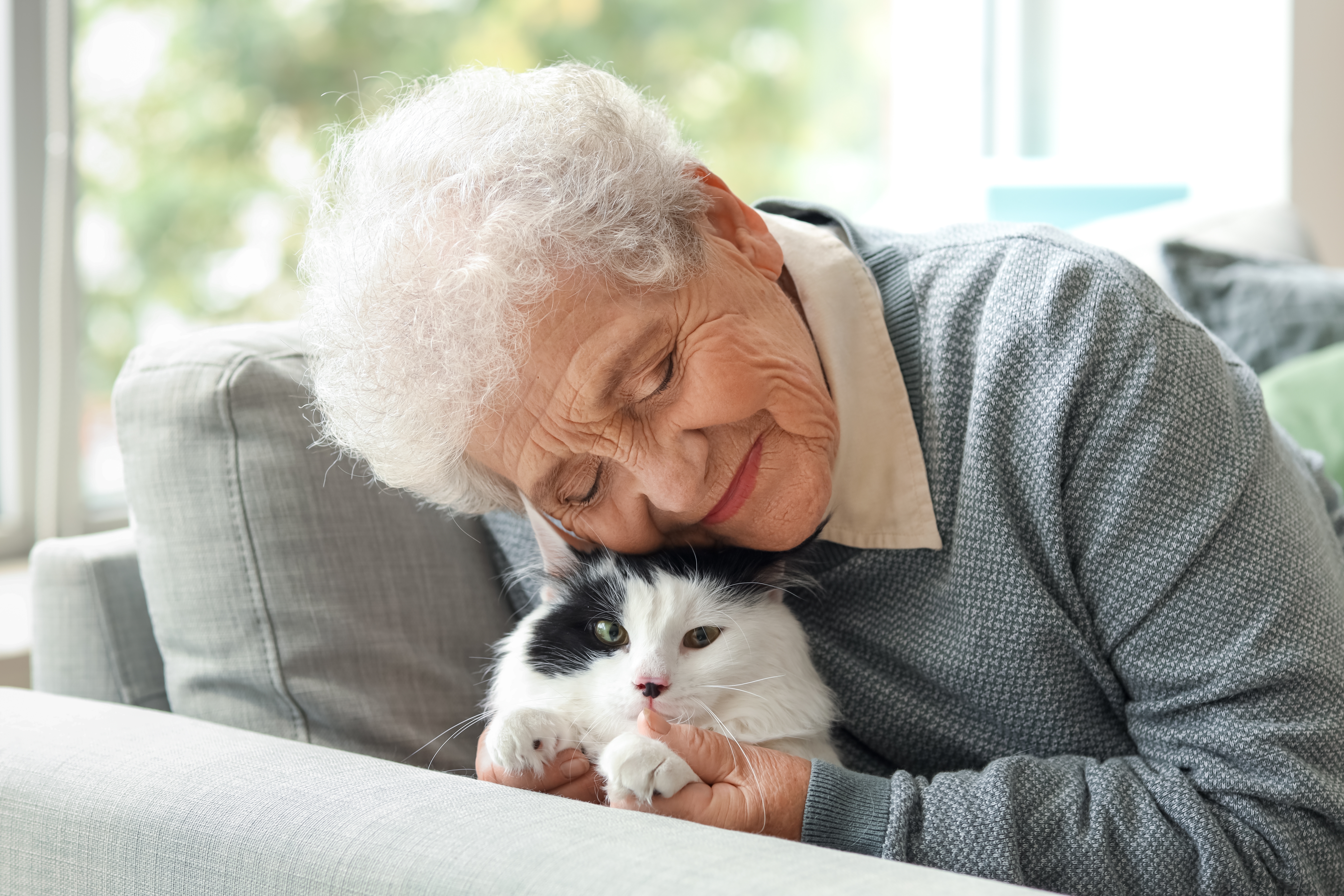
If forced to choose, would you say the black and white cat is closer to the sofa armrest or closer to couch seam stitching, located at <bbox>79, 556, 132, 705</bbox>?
the sofa armrest

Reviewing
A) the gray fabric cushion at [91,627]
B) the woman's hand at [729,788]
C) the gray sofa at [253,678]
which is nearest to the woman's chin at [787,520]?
the woman's hand at [729,788]

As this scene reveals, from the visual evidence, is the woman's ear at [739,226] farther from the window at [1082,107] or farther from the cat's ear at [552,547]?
the window at [1082,107]

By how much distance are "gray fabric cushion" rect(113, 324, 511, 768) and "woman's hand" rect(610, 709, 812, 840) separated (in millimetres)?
405

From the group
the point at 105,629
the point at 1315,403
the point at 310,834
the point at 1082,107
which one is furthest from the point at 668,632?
the point at 1082,107

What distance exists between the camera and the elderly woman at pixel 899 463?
935 mm

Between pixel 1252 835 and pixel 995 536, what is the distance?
1.09 ft

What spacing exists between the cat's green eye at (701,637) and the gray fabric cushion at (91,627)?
67 centimetres

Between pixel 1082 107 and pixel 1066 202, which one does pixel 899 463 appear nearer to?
pixel 1066 202

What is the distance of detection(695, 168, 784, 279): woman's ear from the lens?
1082 millimetres

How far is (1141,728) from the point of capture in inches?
41.1

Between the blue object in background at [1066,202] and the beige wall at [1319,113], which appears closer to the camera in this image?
the blue object in background at [1066,202]

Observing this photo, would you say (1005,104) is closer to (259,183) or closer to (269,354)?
(259,183)

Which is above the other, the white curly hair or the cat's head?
the white curly hair

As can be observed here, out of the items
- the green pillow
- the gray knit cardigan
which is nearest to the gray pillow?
the green pillow
